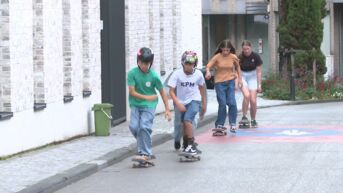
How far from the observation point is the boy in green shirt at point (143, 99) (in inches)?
515

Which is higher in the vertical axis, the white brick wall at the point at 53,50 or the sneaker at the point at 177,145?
the white brick wall at the point at 53,50

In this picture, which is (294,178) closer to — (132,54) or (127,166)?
(127,166)

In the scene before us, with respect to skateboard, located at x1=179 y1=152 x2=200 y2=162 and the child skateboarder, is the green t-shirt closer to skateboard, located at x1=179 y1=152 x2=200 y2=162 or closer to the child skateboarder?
the child skateboarder

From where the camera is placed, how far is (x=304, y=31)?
30594 mm

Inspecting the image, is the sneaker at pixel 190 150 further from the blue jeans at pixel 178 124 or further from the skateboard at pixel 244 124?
the skateboard at pixel 244 124

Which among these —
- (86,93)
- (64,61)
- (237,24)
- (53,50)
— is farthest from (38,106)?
(237,24)

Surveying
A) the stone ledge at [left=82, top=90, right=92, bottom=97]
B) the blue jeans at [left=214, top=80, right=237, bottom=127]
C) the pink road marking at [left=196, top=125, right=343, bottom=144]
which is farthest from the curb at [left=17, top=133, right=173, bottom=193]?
the blue jeans at [left=214, top=80, right=237, bottom=127]

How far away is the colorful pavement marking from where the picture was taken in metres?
16.5

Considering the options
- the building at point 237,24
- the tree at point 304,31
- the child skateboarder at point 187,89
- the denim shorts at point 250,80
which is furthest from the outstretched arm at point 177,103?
the building at point 237,24

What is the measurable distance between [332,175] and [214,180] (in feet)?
5.08

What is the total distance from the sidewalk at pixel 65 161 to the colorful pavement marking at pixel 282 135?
1.04 metres

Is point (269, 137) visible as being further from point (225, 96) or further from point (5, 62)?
point (5, 62)

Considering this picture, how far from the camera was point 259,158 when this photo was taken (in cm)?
1389

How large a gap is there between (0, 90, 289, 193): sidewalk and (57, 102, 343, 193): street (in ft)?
0.51
